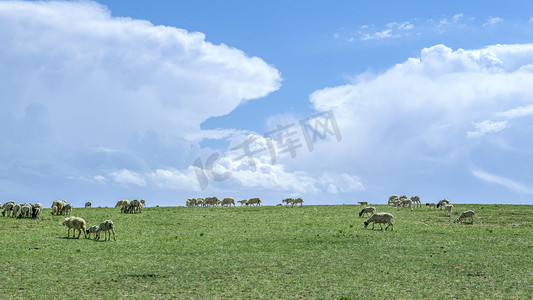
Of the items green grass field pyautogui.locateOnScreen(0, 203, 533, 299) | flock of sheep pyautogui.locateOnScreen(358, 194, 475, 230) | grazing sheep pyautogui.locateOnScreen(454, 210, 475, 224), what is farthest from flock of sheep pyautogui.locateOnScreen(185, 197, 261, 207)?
grazing sheep pyautogui.locateOnScreen(454, 210, 475, 224)

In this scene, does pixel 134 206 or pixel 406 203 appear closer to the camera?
pixel 134 206

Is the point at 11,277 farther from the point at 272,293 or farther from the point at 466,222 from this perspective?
the point at 466,222

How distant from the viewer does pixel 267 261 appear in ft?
94.9

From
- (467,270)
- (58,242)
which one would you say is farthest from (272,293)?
(58,242)

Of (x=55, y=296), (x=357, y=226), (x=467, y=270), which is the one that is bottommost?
(x=55, y=296)

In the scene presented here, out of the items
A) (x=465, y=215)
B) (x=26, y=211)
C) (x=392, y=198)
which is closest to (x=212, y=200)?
(x=392, y=198)

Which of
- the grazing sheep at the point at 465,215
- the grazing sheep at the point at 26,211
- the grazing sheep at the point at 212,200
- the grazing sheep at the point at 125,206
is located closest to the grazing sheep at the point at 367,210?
the grazing sheep at the point at 465,215

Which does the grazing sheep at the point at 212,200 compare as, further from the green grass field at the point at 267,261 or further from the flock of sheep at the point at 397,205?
the green grass field at the point at 267,261

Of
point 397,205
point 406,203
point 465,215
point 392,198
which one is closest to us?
point 465,215

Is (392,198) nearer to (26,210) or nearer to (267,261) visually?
(267,261)

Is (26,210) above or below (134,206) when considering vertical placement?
below

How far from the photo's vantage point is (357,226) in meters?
46.2

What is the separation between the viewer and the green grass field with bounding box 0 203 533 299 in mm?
21938

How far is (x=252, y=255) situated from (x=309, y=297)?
1094 centimetres
